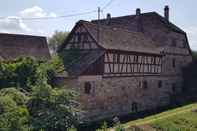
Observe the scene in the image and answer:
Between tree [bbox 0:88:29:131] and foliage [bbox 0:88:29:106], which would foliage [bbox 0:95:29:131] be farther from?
foliage [bbox 0:88:29:106]

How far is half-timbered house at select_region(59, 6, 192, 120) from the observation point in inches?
1084

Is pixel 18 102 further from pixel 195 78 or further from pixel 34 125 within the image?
pixel 195 78

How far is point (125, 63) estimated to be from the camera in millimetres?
30859

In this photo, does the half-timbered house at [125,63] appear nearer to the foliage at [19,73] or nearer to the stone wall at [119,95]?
the stone wall at [119,95]

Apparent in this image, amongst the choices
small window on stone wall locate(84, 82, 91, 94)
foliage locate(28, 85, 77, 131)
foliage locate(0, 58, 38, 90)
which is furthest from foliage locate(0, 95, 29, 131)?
small window on stone wall locate(84, 82, 91, 94)

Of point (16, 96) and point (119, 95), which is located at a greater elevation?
point (16, 96)

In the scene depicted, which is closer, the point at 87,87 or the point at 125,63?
the point at 87,87

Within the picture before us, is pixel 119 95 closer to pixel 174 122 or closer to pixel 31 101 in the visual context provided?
pixel 174 122

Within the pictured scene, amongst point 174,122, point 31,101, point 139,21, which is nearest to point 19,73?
point 31,101

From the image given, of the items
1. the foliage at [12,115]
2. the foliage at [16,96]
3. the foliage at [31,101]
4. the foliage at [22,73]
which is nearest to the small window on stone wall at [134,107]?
the foliage at [31,101]

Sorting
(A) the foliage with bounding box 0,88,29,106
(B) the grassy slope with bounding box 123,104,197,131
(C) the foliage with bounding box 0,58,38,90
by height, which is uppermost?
(C) the foliage with bounding box 0,58,38,90

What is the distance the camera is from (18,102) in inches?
840

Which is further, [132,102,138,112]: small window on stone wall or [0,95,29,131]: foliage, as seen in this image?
[132,102,138,112]: small window on stone wall

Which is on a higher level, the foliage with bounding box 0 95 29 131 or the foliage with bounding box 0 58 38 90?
the foliage with bounding box 0 58 38 90
